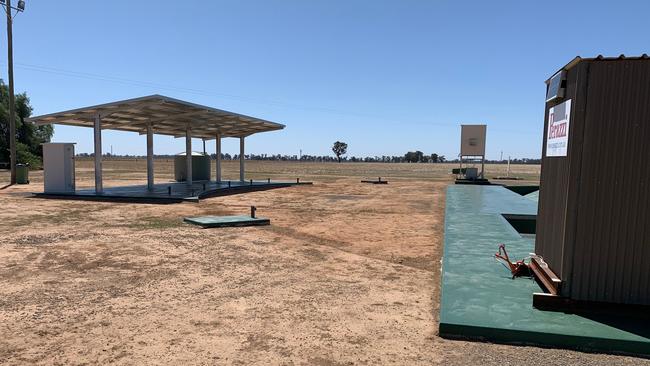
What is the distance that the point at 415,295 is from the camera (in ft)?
19.3

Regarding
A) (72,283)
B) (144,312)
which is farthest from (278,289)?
(72,283)

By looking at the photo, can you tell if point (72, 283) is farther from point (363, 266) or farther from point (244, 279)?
point (363, 266)

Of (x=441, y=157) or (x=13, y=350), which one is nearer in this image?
(x=13, y=350)

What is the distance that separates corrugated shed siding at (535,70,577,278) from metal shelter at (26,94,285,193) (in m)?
15.6

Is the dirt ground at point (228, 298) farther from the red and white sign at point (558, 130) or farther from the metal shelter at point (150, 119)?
the metal shelter at point (150, 119)

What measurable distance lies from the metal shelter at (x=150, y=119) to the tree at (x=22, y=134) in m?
21.1

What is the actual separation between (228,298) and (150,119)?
1889 centimetres

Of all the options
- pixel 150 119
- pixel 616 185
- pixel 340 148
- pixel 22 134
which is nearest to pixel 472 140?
pixel 150 119

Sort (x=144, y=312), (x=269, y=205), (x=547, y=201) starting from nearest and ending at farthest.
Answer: (x=144, y=312) → (x=547, y=201) → (x=269, y=205)

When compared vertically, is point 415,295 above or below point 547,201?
below

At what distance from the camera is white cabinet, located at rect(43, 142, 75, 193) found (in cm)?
1997

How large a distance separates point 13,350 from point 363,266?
507cm

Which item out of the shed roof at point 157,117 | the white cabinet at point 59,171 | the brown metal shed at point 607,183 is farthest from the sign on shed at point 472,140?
the brown metal shed at point 607,183

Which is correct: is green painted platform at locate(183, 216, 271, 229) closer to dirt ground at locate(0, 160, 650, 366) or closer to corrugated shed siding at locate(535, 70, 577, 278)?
dirt ground at locate(0, 160, 650, 366)
